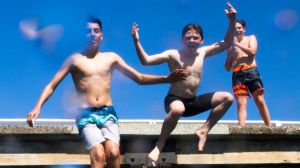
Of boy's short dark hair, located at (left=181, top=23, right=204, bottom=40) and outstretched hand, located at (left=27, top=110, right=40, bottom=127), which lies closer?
outstretched hand, located at (left=27, top=110, right=40, bottom=127)

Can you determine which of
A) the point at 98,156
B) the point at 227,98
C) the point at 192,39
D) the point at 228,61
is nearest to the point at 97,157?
the point at 98,156

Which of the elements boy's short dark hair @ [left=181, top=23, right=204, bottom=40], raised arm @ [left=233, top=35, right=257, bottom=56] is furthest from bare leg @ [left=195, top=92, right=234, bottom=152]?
raised arm @ [left=233, top=35, right=257, bottom=56]

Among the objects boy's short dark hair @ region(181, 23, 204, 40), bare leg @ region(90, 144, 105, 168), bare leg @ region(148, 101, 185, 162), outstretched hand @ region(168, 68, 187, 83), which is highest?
boy's short dark hair @ region(181, 23, 204, 40)

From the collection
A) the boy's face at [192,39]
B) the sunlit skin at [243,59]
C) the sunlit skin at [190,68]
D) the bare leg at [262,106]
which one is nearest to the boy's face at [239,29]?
the sunlit skin at [243,59]

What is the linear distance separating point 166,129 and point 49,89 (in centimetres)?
126

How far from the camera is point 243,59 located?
7375mm

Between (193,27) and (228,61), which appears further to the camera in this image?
(228,61)

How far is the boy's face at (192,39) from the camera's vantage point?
5722 mm

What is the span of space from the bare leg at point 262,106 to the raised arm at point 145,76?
235 cm

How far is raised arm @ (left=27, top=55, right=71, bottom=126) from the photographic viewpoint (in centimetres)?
491

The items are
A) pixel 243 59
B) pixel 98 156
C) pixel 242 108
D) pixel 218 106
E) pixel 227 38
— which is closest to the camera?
pixel 98 156

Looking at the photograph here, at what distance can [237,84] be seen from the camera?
24.0 feet

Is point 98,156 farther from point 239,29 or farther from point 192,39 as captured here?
point 239,29

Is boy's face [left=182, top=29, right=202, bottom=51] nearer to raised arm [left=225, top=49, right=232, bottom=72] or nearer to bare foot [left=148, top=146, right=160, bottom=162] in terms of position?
bare foot [left=148, top=146, right=160, bottom=162]
